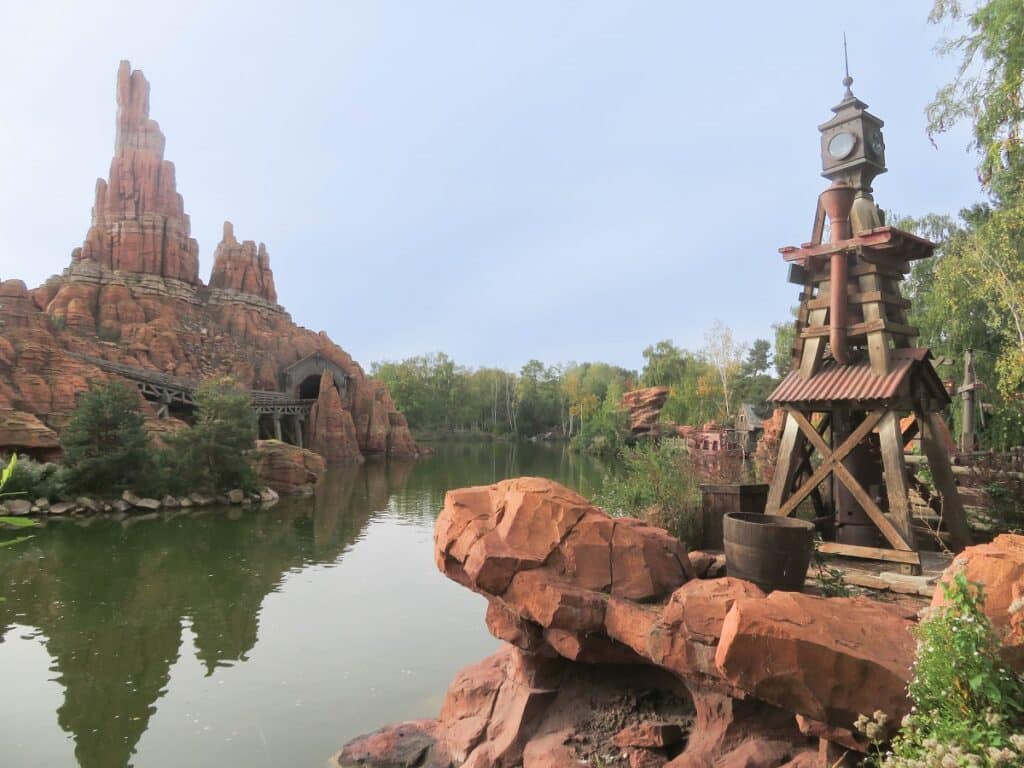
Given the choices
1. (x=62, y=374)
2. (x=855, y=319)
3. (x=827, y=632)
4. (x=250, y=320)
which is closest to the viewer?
(x=827, y=632)

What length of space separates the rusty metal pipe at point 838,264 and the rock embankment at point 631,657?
2913 mm

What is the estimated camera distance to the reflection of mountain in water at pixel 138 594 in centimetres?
682

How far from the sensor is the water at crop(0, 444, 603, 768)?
6.13 metres

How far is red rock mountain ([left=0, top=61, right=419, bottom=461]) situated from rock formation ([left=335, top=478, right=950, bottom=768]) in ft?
89.4

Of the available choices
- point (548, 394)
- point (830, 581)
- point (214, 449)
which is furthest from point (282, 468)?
point (548, 394)

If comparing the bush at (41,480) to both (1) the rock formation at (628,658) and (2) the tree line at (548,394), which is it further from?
(2) the tree line at (548,394)

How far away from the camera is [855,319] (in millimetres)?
6898

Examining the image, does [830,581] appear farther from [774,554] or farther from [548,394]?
[548,394]

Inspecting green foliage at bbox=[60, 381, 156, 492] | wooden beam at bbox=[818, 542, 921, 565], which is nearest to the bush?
green foliage at bbox=[60, 381, 156, 492]

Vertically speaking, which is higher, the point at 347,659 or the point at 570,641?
the point at 570,641

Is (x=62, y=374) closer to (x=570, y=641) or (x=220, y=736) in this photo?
(x=220, y=736)

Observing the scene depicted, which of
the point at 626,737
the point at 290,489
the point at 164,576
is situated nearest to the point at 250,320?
the point at 290,489

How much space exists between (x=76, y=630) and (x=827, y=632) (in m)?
9.79

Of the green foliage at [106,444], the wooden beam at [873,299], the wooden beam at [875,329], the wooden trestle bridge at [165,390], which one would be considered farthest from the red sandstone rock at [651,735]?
the wooden trestle bridge at [165,390]
